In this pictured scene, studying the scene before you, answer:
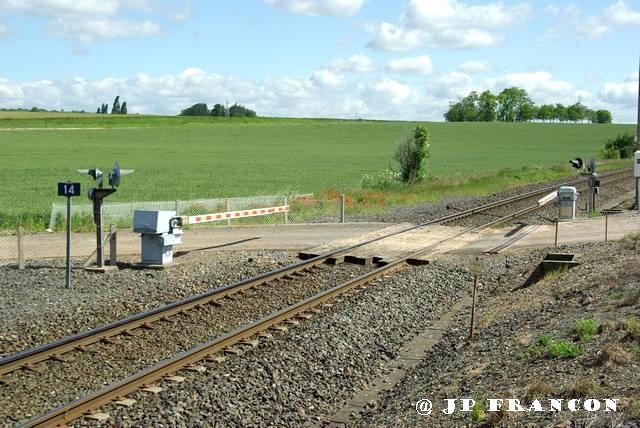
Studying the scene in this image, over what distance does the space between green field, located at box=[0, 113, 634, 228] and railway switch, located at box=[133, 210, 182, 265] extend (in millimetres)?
9860

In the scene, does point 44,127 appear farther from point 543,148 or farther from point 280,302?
point 280,302

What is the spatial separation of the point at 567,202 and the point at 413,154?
20.2 meters

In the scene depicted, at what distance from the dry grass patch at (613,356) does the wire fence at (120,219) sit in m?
12.5

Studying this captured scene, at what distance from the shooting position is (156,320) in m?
13.8

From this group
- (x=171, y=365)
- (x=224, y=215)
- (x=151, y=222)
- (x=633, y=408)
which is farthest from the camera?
(x=224, y=215)

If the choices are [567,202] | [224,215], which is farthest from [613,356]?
[567,202]

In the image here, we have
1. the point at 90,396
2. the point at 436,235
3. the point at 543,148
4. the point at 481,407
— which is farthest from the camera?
the point at 543,148

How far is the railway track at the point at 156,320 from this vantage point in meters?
9.50

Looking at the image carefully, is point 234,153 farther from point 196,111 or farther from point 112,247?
point 196,111

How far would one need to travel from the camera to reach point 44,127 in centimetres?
12175

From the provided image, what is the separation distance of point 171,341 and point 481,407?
18.9ft

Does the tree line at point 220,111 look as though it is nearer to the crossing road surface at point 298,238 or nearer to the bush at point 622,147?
the bush at point 622,147

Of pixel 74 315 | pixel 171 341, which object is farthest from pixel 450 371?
pixel 74 315

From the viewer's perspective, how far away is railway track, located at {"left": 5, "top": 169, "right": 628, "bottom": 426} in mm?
9502
